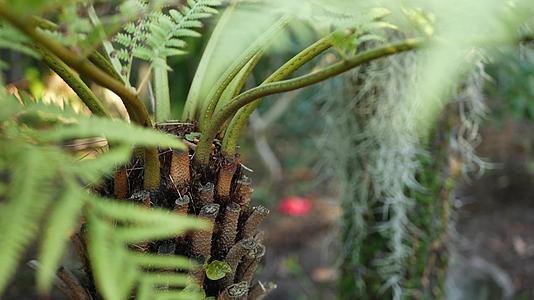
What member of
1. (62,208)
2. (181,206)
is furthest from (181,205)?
(62,208)

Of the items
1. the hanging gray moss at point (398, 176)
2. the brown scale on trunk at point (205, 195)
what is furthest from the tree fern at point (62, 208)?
the hanging gray moss at point (398, 176)

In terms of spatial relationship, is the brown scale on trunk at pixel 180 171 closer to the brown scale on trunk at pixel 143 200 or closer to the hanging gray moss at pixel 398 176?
the brown scale on trunk at pixel 143 200

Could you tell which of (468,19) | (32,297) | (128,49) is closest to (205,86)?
(128,49)

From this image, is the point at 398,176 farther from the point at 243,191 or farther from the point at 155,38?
the point at 155,38

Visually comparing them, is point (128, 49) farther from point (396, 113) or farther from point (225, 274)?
point (396, 113)

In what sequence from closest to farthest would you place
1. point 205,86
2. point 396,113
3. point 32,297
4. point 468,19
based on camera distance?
point 468,19 → point 205,86 → point 396,113 → point 32,297

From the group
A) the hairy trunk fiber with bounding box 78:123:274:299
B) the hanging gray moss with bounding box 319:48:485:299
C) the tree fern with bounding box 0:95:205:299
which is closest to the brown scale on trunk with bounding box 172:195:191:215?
the hairy trunk fiber with bounding box 78:123:274:299

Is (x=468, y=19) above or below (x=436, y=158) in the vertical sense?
above
